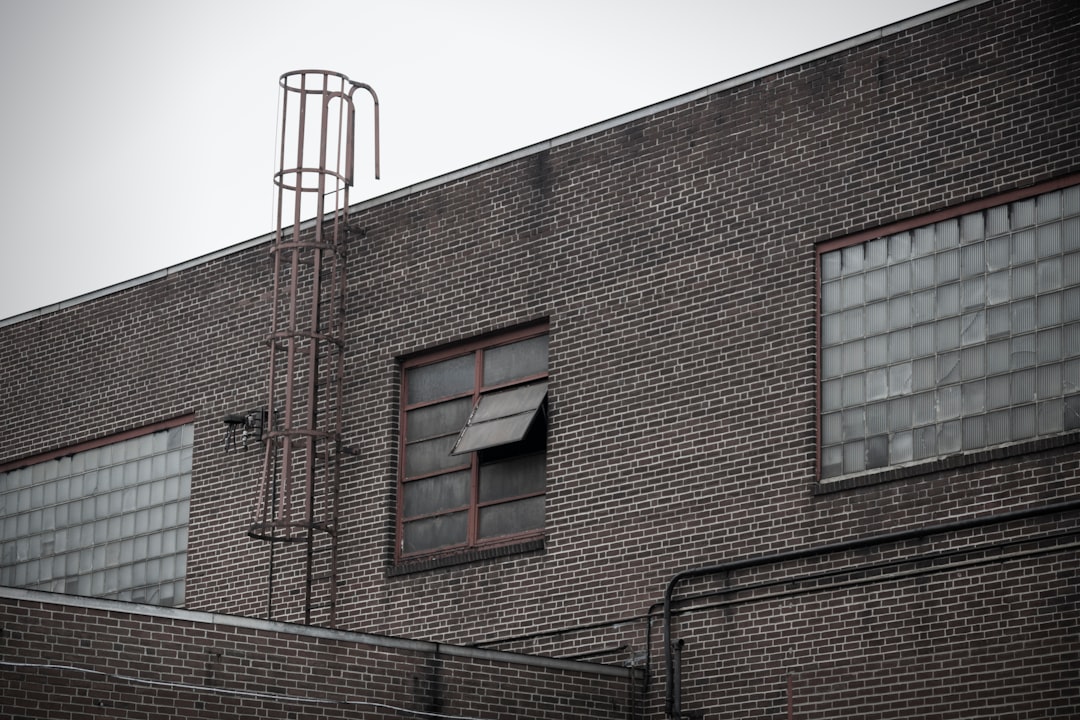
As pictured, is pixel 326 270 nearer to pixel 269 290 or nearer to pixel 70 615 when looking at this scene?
pixel 269 290

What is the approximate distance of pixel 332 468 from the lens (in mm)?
21203

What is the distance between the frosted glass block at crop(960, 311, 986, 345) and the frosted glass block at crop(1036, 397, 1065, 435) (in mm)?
902

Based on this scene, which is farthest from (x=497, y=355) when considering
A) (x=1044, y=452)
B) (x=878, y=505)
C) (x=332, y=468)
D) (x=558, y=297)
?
(x=1044, y=452)

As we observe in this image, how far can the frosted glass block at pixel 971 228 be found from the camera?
55.2ft

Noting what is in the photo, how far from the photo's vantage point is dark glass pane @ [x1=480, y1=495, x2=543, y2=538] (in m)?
19.7

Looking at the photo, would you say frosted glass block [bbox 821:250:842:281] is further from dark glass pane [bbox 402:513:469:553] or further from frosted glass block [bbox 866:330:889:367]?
dark glass pane [bbox 402:513:469:553]

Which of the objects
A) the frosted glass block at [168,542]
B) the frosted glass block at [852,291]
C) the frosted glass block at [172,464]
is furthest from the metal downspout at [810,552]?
the frosted glass block at [172,464]

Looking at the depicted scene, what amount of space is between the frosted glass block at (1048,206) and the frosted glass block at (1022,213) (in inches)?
1.9

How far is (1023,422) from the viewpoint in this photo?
1614 cm

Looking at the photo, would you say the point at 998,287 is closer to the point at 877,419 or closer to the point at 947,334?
the point at 947,334

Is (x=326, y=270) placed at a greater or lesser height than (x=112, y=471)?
greater

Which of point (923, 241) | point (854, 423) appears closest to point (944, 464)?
point (854, 423)

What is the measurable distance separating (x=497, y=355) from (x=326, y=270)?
2705 mm

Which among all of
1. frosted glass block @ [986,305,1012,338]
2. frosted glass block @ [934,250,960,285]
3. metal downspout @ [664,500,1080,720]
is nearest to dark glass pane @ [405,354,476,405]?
metal downspout @ [664,500,1080,720]
